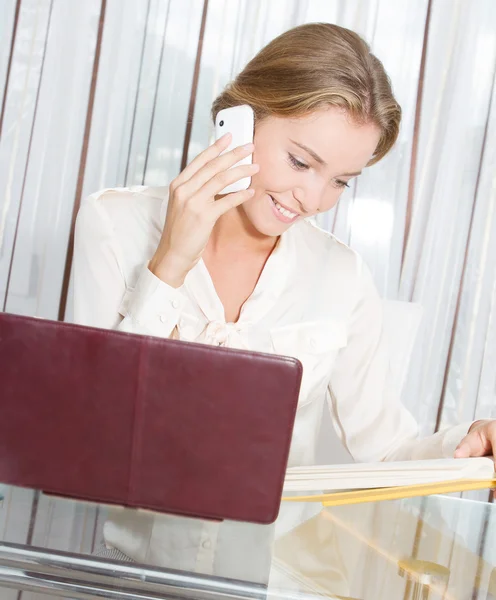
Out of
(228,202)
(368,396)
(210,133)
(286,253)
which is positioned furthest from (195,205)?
(210,133)

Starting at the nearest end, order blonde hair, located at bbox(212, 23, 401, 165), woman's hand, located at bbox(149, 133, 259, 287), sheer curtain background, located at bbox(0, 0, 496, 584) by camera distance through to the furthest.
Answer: woman's hand, located at bbox(149, 133, 259, 287)
blonde hair, located at bbox(212, 23, 401, 165)
sheer curtain background, located at bbox(0, 0, 496, 584)

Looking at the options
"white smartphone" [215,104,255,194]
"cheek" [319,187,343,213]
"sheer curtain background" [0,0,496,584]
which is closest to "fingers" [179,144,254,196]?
"white smartphone" [215,104,255,194]

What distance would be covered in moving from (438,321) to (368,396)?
4.32 ft

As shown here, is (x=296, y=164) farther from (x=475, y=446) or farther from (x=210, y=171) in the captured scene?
(x=475, y=446)

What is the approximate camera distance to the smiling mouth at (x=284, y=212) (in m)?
1.42

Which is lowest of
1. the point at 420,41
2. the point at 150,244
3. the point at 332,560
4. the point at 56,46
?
the point at 332,560

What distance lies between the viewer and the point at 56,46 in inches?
108

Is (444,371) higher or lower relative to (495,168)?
lower

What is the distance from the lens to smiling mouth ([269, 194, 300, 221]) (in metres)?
1.42

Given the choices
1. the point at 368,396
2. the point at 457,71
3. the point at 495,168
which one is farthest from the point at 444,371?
the point at 368,396

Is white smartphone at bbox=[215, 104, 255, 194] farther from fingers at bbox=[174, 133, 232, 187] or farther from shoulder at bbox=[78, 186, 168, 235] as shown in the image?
shoulder at bbox=[78, 186, 168, 235]

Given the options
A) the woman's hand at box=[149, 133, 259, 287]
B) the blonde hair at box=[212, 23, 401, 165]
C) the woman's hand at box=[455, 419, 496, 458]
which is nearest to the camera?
the woman's hand at box=[455, 419, 496, 458]

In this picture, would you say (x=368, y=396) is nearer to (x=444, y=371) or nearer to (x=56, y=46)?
(x=444, y=371)

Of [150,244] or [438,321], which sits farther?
[438,321]
